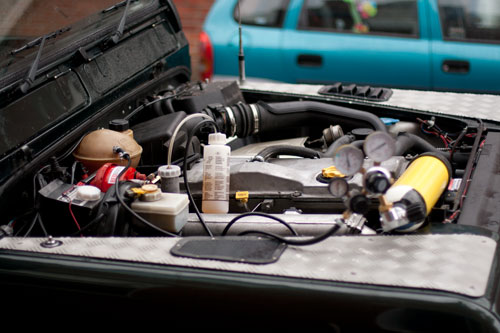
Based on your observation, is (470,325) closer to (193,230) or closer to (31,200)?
(193,230)

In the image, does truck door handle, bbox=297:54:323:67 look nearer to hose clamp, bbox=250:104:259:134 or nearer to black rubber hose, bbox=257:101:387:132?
black rubber hose, bbox=257:101:387:132

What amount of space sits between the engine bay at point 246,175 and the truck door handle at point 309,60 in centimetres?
205

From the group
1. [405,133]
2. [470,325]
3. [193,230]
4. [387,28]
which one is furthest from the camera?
[387,28]

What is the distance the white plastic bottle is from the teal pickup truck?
290 centimetres

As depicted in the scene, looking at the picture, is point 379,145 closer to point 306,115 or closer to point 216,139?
point 216,139

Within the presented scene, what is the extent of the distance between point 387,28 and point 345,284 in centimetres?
373

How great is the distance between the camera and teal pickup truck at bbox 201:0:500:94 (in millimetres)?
4672

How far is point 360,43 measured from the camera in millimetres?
4859

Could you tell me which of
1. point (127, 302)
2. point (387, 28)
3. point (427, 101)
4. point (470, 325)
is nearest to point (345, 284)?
point (470, 325)

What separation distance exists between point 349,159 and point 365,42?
136 inches

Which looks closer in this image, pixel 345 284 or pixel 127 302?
pixel 345 284

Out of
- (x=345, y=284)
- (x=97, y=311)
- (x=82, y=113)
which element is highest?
(x=82, y=113)

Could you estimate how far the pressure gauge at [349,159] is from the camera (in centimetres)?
157

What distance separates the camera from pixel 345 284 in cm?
149
